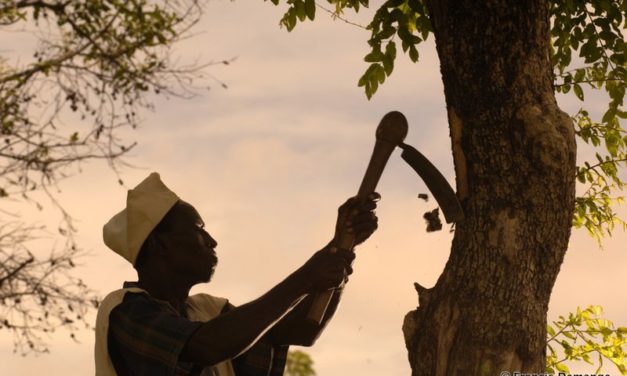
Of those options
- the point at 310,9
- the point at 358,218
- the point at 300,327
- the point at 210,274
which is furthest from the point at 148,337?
the point at 310,9

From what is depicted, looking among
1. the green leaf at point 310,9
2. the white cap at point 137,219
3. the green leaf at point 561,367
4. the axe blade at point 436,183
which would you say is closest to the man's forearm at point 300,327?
the axe blade at point 436,183

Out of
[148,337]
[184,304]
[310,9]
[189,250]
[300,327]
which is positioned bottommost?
[148,337]

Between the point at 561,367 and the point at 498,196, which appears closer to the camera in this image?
the point at 498,196

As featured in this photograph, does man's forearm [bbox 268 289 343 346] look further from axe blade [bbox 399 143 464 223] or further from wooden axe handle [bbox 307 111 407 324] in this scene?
axe blade [bbox 399 143 464 223]

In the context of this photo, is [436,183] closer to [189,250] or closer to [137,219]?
[189,250]

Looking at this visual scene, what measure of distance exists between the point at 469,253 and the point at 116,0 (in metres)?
4.42

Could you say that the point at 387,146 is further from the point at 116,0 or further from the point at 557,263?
the point at 116,0

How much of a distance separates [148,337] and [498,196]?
2.17 meters

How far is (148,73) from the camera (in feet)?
29.9

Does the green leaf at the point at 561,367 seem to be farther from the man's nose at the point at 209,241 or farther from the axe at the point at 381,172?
the man's nose at the point at 209,241

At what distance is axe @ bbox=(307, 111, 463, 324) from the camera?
5.66m

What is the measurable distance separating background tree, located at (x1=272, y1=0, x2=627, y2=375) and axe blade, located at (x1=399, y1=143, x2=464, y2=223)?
0.07 m

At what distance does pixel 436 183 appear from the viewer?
622cm

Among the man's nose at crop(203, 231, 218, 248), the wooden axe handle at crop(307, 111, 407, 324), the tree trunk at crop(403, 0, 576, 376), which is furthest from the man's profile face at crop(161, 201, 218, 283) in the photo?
the tree trunk at crop(403, 0, 576, 376)
